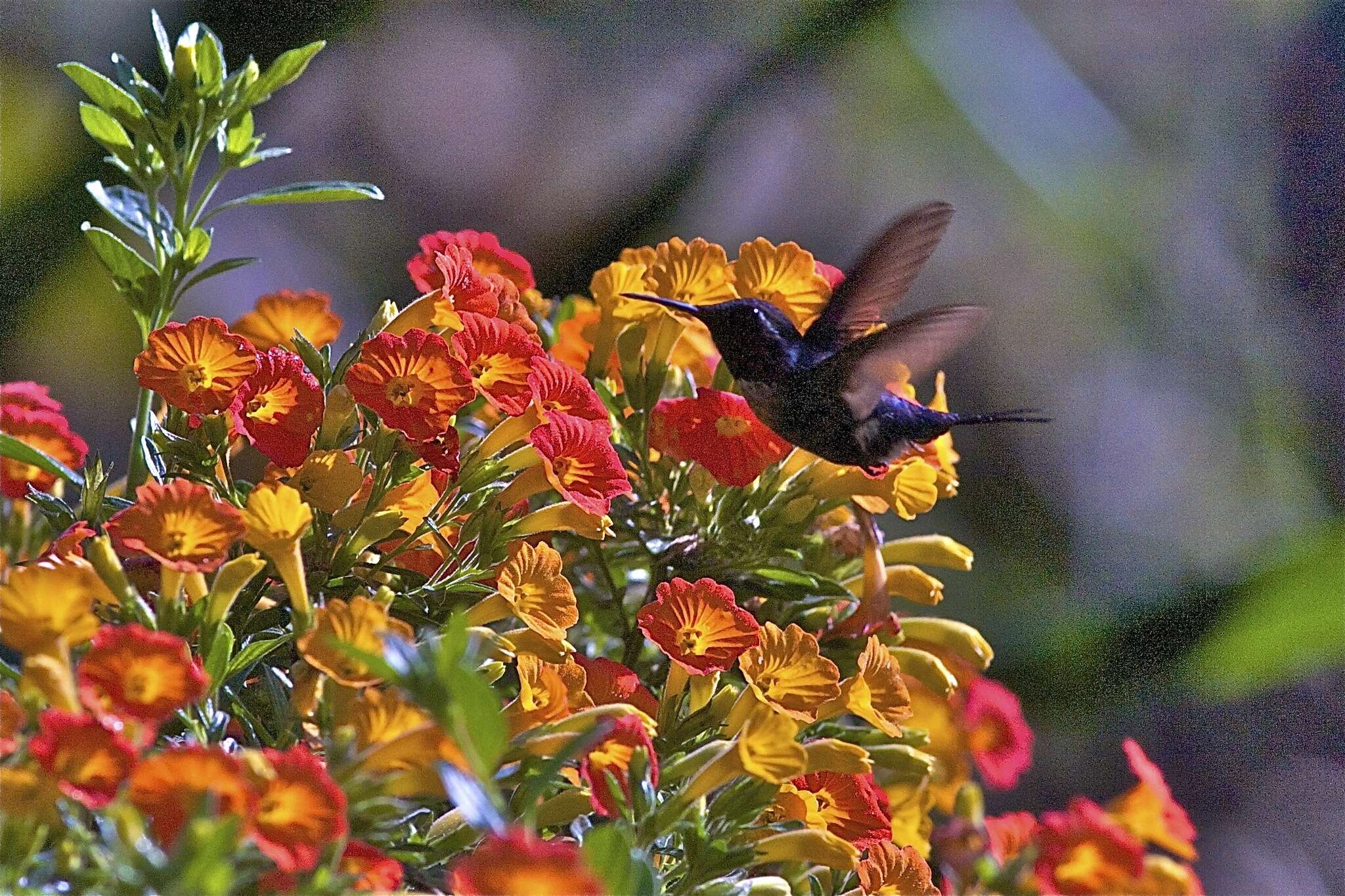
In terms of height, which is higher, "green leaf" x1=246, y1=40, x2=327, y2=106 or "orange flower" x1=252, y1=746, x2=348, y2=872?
"green leaf" x1=246, y1=40, x2=327, y2=106

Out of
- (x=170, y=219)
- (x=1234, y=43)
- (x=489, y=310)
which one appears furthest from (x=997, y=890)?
(x=1234, y=43)

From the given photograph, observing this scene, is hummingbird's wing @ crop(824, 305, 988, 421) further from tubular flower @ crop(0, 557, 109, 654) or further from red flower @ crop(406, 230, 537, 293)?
tubular flower @ crop(0, 557, 109, 654)

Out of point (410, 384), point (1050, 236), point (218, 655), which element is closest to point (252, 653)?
point (218, 655)

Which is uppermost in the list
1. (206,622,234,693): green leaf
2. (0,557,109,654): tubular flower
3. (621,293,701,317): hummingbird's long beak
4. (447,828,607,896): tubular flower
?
(0,557,109,654): tubular flower

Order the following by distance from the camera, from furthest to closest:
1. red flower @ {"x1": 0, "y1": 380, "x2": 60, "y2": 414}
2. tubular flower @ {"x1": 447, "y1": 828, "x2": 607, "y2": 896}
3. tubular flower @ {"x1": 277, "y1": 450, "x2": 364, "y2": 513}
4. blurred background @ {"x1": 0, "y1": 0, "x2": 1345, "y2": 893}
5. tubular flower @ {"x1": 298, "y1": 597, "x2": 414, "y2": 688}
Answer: blurred background @ {"x1": 0, "y1": 0, "x2": 1345, "y2": 893}
red flower @ {"x1": 0, "y1": 380, "x2": 60, "y2": 414}
tubular flower @ {"x1": 277, "y1": 450, "x2": 364, "y2": 513}
tubular flower @ {"x1": 298, "y1": 597, "x2": 414, "y2": 688}
tubular flower @ {"x1": 447, "y1": 828, "x2": 607, "y2": 896}

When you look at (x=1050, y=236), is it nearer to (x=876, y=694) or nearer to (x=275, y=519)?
A: (x=876, y=694)

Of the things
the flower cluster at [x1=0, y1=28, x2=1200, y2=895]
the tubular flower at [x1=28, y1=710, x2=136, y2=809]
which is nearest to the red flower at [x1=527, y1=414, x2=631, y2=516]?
the flower cluster at [x1=0, y1=28, x2=1200, y2=895]

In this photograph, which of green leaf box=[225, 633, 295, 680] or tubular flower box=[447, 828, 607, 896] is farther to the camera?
green leaf box=[225, 633, 295, 680]
